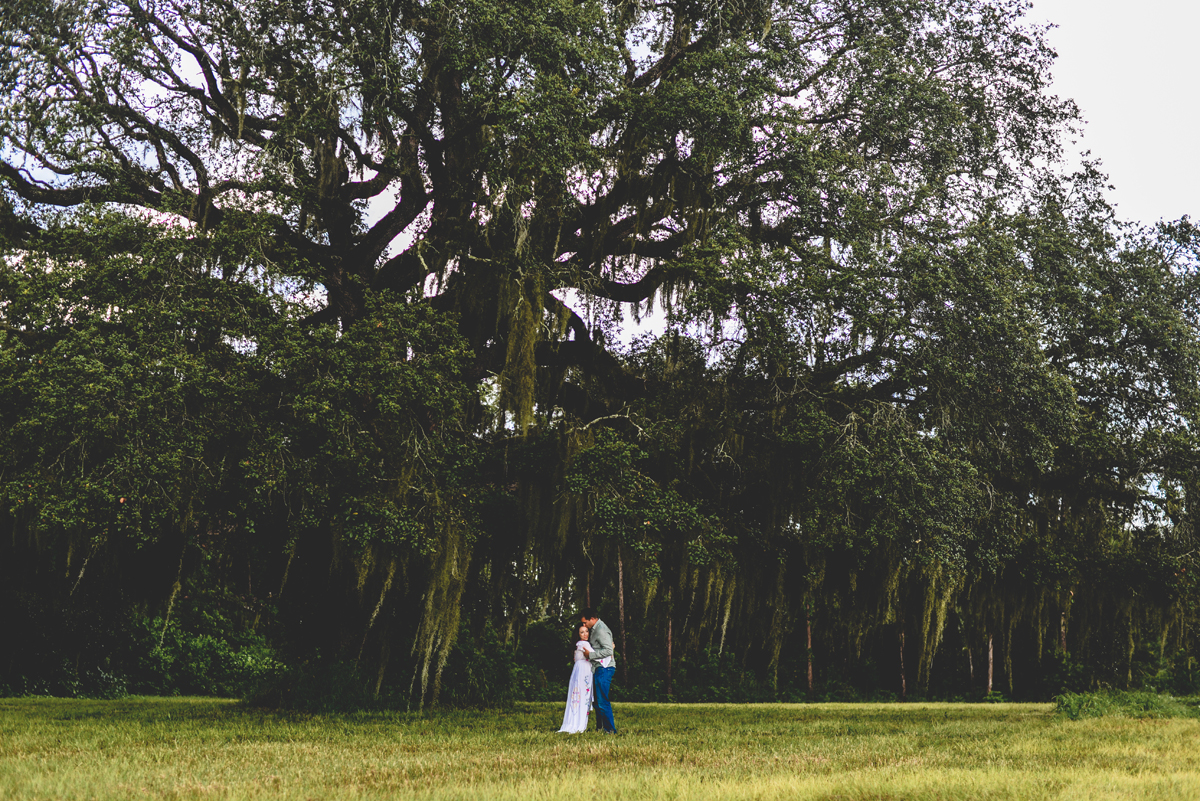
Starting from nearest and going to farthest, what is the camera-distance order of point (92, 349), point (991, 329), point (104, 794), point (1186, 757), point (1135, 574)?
point (104, 794)
point (1186, 757)
point (92, 349)
point (991, 329)
point (1135, 574)

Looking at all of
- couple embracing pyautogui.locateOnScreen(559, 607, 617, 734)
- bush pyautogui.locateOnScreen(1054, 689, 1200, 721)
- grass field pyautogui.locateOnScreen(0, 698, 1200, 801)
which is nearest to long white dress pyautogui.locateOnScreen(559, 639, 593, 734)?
couple embracing pyautogui.locateOnScreen(559, 607, 617, 734)

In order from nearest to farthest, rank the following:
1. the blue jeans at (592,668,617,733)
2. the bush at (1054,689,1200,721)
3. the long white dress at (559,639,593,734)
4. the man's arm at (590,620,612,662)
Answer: the long white dress at (559,639,593,734), the blue jeans at (592,668,617,733), the man's arm at (590,620,612,662), the bush at (1054,689,1200,721)

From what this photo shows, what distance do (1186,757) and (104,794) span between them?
8.51 meters

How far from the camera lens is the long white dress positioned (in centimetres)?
1339

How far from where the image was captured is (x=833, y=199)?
15.2 m

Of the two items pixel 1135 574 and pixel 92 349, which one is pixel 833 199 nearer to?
pixel 1135 574

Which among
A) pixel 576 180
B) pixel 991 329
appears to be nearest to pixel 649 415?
pixel 576 180

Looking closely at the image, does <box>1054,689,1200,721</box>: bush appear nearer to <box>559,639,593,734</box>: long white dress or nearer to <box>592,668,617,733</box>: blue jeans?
<box>592,668,617,733</box>: blue jeans

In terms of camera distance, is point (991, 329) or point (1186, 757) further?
point (991, 329)

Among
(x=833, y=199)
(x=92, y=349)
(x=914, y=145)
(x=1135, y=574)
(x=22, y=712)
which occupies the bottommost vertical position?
(x=22, y=712)

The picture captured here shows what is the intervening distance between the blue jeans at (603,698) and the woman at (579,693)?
0.10m

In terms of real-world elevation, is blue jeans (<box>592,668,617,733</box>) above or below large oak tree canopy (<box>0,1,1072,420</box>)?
below

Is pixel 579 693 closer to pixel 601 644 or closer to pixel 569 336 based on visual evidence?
pixel 601 644

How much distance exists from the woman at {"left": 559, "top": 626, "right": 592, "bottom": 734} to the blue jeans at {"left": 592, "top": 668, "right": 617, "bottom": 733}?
10cm
